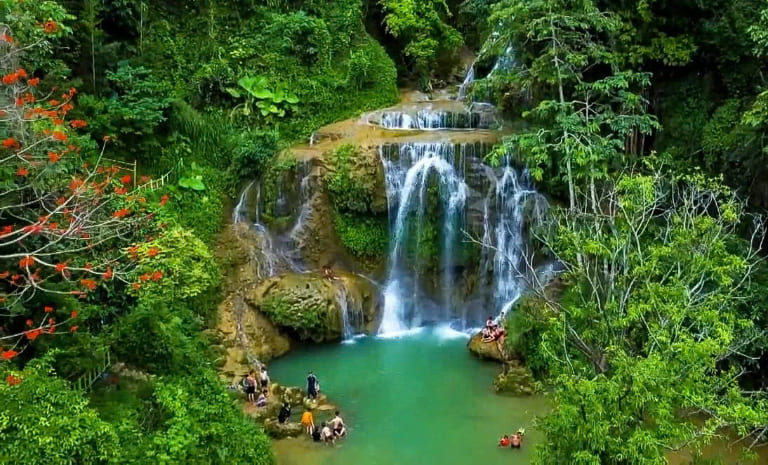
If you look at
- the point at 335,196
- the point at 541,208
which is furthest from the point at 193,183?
the point at 541,208

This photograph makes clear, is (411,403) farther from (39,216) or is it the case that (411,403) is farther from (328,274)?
(39,216)

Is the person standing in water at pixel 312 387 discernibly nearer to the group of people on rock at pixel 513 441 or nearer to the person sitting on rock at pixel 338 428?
the person sitting on rock at pixel 338 428

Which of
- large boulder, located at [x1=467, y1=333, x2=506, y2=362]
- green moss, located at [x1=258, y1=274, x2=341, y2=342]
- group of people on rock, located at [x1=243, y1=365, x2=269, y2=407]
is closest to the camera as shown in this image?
group of people on rock, located at [x1=243, y1=365, x2=269, y2=407]

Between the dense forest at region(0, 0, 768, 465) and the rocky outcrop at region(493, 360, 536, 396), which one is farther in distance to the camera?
the rocky outcrop at region(493, 360, 536, 396)

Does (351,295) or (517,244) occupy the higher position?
(517,244)

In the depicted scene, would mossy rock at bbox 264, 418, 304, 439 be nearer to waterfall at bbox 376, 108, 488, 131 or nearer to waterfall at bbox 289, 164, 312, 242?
waterfall at bbox 289, 164, 312, 242

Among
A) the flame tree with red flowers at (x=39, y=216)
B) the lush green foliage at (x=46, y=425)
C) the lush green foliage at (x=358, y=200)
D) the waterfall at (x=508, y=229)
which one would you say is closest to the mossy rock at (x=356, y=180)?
the lush green foliage at (x=358, y=200)

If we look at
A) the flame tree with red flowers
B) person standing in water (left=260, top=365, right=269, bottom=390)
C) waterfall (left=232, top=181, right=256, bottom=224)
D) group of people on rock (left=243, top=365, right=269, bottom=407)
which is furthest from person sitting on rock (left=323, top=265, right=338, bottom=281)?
the flame tree with red flowers

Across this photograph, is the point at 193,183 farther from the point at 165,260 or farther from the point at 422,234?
the point at 422,234
